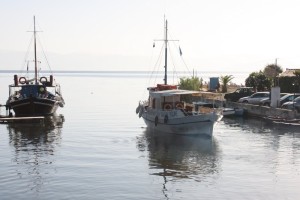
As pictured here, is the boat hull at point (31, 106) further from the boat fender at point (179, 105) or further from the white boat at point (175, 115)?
the boat fender at point (179, 105)

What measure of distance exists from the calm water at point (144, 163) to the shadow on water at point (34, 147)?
5 cm

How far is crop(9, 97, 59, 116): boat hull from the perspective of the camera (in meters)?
54.9

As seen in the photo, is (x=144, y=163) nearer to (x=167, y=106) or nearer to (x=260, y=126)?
(x=167, y=106)

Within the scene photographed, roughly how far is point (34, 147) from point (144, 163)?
9.46 metres

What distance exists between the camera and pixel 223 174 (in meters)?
26.3

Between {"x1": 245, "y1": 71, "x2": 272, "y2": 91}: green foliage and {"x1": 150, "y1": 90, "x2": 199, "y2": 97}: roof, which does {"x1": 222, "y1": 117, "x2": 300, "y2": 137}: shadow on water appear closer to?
{"x1": 150, "y1": 90, "x2": 199, "y2": 97}: roof

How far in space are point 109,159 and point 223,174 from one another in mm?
7564

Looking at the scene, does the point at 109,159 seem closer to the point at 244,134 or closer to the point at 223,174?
the point at 223,174

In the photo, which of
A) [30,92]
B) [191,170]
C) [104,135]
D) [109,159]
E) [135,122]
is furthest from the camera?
[30,92]

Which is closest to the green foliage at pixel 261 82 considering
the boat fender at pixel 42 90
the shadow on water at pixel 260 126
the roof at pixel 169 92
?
the shadow on water at pixel 260 126

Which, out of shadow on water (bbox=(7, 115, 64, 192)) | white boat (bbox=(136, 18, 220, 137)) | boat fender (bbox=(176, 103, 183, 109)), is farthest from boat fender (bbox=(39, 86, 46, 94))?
boat fender (bbox=(176, 103, 183, 109))

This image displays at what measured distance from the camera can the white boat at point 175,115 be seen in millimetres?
39469

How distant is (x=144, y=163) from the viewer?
2964cm

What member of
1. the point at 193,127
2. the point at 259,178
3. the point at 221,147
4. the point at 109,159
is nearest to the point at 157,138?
the point at 193,127
